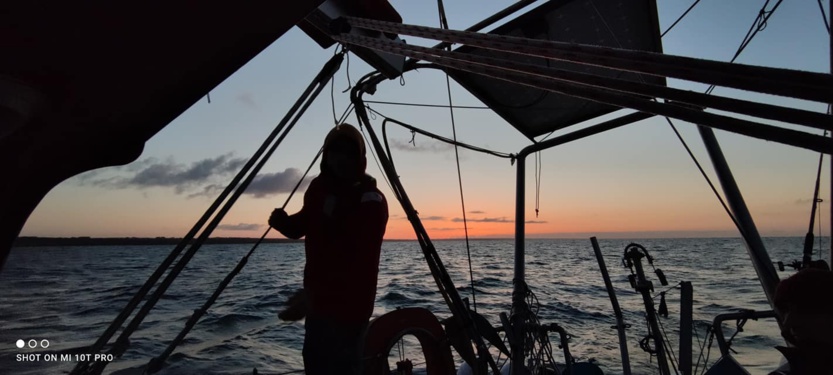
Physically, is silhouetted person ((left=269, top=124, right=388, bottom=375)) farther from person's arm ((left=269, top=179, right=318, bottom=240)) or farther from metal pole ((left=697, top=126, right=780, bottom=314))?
metal pole ((left=697, top=126, right=780, bottom=314))

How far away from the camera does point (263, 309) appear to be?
54.2 feet

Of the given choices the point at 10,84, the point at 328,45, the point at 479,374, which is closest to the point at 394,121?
the point at 328,45

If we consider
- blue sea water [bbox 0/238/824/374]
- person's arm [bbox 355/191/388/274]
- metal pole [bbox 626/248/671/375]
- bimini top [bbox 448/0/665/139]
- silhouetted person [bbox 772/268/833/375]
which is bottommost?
blue sea water [bbox 0/238/824/374]

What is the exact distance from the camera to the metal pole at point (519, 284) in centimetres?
449

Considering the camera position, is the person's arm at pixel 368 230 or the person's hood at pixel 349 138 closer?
the person's arm at pixel 368 230

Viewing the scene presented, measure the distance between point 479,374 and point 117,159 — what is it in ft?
9.43

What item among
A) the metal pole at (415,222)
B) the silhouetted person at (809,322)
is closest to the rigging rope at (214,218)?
the metal pole at (415,222)

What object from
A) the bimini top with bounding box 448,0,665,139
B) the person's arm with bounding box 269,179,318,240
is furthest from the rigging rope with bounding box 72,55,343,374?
the bimini top with bounding box 448,0,665,139

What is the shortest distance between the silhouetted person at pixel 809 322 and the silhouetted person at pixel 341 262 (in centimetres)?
207

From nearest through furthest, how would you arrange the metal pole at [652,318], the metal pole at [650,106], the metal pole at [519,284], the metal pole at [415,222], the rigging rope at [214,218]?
the metal pole at [650,106] < the rigging rope at [214,218] < the metal pole at [415,222] < the metal pole at [652,318] < the metal pole at [519,284]

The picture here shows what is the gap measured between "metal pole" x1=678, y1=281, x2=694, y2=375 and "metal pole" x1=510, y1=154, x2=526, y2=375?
58.8 inches

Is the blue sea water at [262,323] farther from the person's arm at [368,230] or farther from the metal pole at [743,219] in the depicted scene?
the person's arm at [368,230]

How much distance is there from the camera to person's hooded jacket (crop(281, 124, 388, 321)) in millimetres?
2547

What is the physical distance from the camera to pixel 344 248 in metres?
2.57
